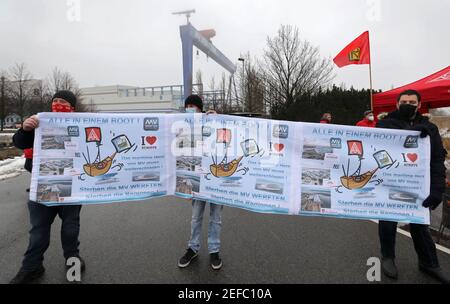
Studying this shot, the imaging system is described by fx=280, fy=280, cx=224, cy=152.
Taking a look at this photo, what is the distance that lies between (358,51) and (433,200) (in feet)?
19.8

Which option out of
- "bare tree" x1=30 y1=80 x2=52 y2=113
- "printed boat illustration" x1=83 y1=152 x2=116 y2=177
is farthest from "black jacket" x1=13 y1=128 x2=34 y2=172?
"bare tree" x1=30 y1=80 x2=52 y2=113

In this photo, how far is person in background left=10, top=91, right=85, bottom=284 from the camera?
2965 mm

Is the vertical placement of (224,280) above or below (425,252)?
below

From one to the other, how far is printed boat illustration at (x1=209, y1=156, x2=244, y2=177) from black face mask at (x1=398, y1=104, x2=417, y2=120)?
6.29ft

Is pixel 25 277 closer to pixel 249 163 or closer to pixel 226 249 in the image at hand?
pixel 226 249

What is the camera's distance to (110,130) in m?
3.24

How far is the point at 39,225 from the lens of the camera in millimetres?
3018

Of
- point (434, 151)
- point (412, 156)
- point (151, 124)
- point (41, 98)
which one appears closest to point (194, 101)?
point (151, 124)

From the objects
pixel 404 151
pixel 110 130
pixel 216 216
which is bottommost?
pixel 216 216

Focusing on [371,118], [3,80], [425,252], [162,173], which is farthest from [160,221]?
[3,80]

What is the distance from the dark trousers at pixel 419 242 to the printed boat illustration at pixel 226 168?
6.04ft

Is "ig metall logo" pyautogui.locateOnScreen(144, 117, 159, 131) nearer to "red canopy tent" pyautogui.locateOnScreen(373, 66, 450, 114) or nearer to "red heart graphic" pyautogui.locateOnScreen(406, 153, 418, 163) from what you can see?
"red heart graphic" pyautogui.locateOnScreen(406, 153, 418, 163)
